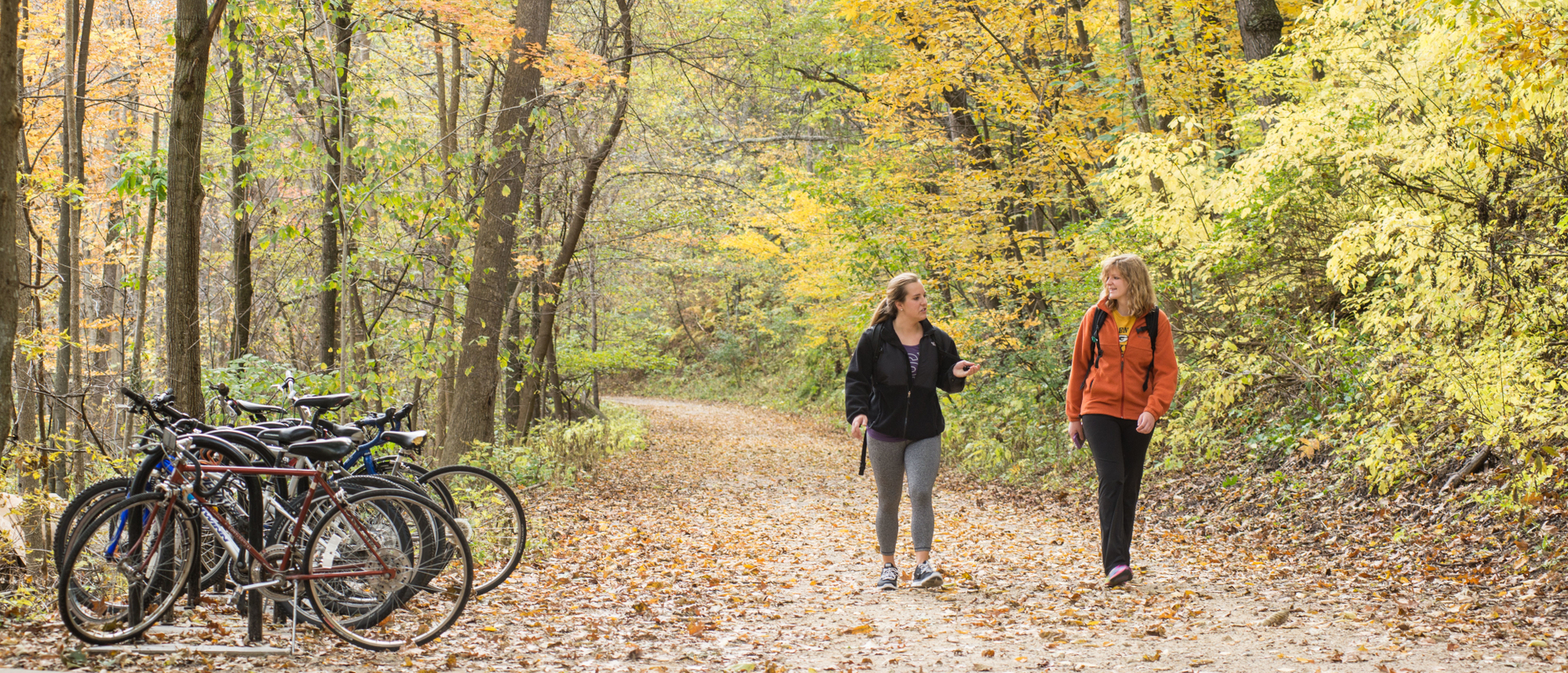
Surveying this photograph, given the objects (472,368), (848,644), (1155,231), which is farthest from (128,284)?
(1155,231)

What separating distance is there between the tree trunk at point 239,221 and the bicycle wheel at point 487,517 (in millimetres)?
3954

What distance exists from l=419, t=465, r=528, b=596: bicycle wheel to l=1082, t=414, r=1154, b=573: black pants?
10.4 ft

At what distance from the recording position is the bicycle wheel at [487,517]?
5.45 m

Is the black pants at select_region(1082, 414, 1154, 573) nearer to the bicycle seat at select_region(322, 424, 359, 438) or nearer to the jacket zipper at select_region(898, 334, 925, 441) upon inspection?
the jacket zipper at select_region(898, 334, 925, 441)

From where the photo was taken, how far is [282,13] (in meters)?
8.79

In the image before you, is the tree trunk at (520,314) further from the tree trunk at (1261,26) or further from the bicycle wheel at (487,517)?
the tree trunk at (1261,26)

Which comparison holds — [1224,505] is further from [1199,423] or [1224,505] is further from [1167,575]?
[1167,575]

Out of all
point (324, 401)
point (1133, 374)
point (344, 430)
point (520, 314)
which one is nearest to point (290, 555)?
point (344, 430)

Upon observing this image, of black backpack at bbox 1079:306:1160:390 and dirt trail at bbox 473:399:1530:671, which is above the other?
black backpack at bbox 1079:306:1160:390

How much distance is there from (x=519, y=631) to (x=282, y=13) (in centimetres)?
655

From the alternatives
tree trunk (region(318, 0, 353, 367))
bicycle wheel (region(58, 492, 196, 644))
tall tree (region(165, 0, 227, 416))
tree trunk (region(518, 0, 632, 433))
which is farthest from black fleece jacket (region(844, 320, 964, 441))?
tree trunk (region(518, 0, 632, 433))

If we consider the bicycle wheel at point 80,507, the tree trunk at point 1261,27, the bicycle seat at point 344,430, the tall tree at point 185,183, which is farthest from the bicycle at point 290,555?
the tree trunk at point 1261,27

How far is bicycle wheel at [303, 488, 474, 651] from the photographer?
13.7 feet

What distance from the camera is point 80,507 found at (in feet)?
13.7
